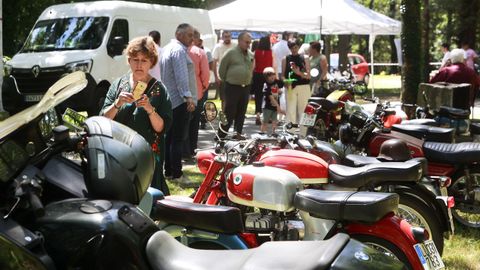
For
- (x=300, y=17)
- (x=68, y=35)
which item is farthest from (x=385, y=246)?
(x=300, y=17)

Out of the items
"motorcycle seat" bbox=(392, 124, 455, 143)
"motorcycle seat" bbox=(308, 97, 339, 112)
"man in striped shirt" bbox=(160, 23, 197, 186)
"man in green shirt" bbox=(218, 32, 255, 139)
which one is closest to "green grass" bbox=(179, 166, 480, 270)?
"motorcycle seat" bbox=(392, 124, 455, 143)

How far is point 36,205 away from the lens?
7.79ft

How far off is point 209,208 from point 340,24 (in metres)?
13.2

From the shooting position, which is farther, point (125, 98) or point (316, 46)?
point (316, 46)

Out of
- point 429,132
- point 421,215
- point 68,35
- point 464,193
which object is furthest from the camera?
point 68,35

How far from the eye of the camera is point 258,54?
47.8 ft

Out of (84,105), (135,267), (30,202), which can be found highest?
(30,202)

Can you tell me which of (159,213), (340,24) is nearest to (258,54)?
(340,24)

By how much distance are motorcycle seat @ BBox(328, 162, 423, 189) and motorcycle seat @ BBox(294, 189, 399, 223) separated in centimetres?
91

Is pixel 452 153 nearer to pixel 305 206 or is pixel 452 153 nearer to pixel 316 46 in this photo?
pixel 305 206

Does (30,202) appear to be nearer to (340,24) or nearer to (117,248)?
(117,248)

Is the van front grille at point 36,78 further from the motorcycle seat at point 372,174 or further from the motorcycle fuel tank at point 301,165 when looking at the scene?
the motorcycle seat at point 372,174

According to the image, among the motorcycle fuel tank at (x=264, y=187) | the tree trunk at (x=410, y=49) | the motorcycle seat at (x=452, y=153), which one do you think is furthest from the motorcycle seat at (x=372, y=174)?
the tree trunk at (x=410, y=49)

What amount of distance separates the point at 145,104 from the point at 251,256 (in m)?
2.73
